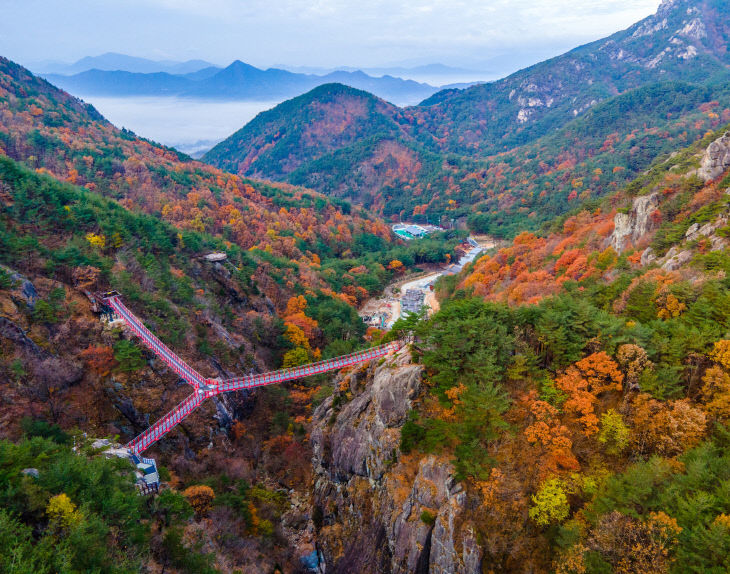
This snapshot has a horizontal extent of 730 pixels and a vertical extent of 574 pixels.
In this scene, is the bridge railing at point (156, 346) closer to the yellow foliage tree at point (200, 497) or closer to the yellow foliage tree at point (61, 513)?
the yellow foliage tree at point (200, 497)

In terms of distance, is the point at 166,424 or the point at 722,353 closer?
the point at 722,353

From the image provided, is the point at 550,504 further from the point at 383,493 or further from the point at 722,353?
the point at 722,353

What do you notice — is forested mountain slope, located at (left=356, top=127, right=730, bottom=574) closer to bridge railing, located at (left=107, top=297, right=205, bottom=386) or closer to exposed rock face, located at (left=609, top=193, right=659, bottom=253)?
bridge railing, located at (left=107, top=297, right=205, bottom=386)

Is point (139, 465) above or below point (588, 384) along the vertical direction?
below

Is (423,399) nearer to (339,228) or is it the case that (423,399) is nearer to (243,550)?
(243,550)

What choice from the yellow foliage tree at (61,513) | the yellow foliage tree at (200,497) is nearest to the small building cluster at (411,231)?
the yellow foliage tree at (200,497)

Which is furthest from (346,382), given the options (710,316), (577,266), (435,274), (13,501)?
(435,274)

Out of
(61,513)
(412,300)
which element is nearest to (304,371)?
(61,513)
